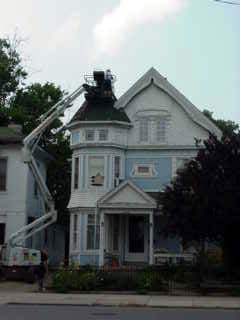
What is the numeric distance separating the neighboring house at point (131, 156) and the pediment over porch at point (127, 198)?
94cm

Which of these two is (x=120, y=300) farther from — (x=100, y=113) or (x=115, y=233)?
(x=100, y=113)

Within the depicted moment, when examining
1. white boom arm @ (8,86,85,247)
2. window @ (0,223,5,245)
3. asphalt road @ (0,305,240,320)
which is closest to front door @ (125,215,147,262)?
white boom arm @ (8,86,85,247)

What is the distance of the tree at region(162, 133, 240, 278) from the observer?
80.6 ft

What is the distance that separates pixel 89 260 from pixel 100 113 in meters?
8.17

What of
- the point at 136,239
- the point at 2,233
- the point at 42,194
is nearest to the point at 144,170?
the point at 136,239

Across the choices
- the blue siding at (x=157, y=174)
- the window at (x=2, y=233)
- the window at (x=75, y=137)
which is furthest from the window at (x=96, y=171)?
the window at (x=2, y=233)

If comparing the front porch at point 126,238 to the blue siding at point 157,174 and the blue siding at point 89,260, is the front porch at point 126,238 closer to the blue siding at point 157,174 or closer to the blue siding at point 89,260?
the blue siding at point 89,260

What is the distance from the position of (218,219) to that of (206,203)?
0.80 meters

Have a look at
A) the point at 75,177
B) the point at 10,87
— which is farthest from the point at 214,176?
the point at 10,87

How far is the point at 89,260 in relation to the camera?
33.1m

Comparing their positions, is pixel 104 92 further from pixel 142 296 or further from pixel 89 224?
pixel 142 296

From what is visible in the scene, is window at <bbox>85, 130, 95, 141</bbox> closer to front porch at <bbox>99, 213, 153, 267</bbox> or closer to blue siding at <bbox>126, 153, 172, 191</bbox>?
blue siding at <bbox>126, 153, 172, 191</bbox>

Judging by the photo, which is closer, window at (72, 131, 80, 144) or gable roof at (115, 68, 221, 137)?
gable roof at (115, 68, 221, 137)

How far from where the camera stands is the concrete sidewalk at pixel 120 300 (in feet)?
65.5
